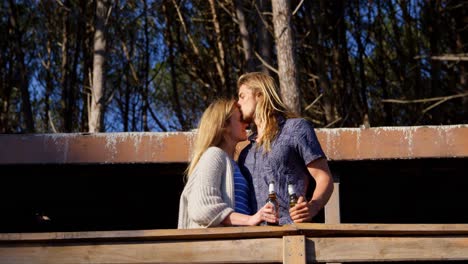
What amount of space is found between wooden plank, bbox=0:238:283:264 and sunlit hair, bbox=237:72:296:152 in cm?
58

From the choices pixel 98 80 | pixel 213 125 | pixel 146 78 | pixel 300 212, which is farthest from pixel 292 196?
pixel 146 78

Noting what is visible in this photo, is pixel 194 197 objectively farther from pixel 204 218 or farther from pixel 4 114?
pixel 4 114

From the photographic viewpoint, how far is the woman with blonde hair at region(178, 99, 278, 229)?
4047mm

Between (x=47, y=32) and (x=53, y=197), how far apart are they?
1110cm

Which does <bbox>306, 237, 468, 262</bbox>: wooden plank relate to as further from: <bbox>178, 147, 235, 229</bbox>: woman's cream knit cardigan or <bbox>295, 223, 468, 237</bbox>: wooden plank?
<bbox>178, 147, 235, 229</bbox>: woman's cream knit cardigan

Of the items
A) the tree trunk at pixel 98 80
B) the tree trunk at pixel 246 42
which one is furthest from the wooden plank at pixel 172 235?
the tree trunk at pixel 246 42

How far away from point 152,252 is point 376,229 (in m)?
1.04

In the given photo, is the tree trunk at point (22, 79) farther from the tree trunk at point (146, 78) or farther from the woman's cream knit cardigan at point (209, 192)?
the woman's cream knit cardigan at point (209, 192)

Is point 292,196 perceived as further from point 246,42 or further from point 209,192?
point 246,42

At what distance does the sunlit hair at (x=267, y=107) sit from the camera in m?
4.40

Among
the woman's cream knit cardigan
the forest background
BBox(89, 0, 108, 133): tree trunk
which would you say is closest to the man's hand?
the woman's cream knit cardigan

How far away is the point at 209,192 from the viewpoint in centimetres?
406

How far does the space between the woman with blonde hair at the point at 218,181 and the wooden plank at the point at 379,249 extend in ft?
0.91

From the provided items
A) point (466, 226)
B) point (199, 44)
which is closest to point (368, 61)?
point (199, 44)
